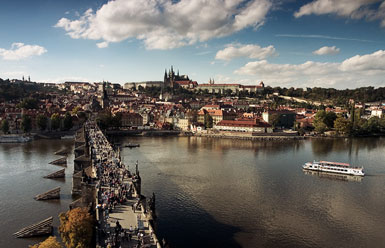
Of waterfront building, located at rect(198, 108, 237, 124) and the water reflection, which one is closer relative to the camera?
the water reflection

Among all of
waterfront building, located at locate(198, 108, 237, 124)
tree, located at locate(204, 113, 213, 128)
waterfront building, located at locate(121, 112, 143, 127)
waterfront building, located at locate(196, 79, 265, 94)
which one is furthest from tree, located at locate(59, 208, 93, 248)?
waterfront building, located at locate(196, 79, 265, 94)

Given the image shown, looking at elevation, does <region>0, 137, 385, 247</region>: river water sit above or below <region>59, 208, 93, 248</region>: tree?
below

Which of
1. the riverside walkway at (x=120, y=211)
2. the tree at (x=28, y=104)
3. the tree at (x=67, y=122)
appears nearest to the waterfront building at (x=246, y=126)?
the tree at (x=67, y=122)

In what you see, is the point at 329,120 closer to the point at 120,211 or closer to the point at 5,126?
the point at 120,211

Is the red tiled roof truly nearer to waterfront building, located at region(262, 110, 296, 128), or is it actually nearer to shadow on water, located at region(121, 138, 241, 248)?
waterfront building, located at region(262, 110, 296, 128)

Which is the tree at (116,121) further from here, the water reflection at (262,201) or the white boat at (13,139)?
the water reflection at (262,201)

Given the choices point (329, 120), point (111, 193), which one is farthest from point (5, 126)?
point (329, 120)
